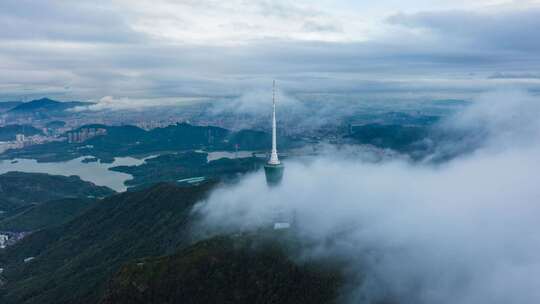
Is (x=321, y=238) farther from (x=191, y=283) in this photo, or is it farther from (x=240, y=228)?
(x=191, y=283)

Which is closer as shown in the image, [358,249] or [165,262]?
[165,262]

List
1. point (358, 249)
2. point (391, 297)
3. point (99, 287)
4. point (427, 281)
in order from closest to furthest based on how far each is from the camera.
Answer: point (391, 297), point (427, 281), point (358, 249), point (99, 287)

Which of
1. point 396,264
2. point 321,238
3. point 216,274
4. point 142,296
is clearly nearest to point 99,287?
point 142,296

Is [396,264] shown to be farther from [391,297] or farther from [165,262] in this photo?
[165,262]

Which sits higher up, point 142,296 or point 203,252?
point 203,252

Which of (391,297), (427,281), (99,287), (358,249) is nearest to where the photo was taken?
(391,297)

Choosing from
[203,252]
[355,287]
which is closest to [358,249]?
[355,287]
